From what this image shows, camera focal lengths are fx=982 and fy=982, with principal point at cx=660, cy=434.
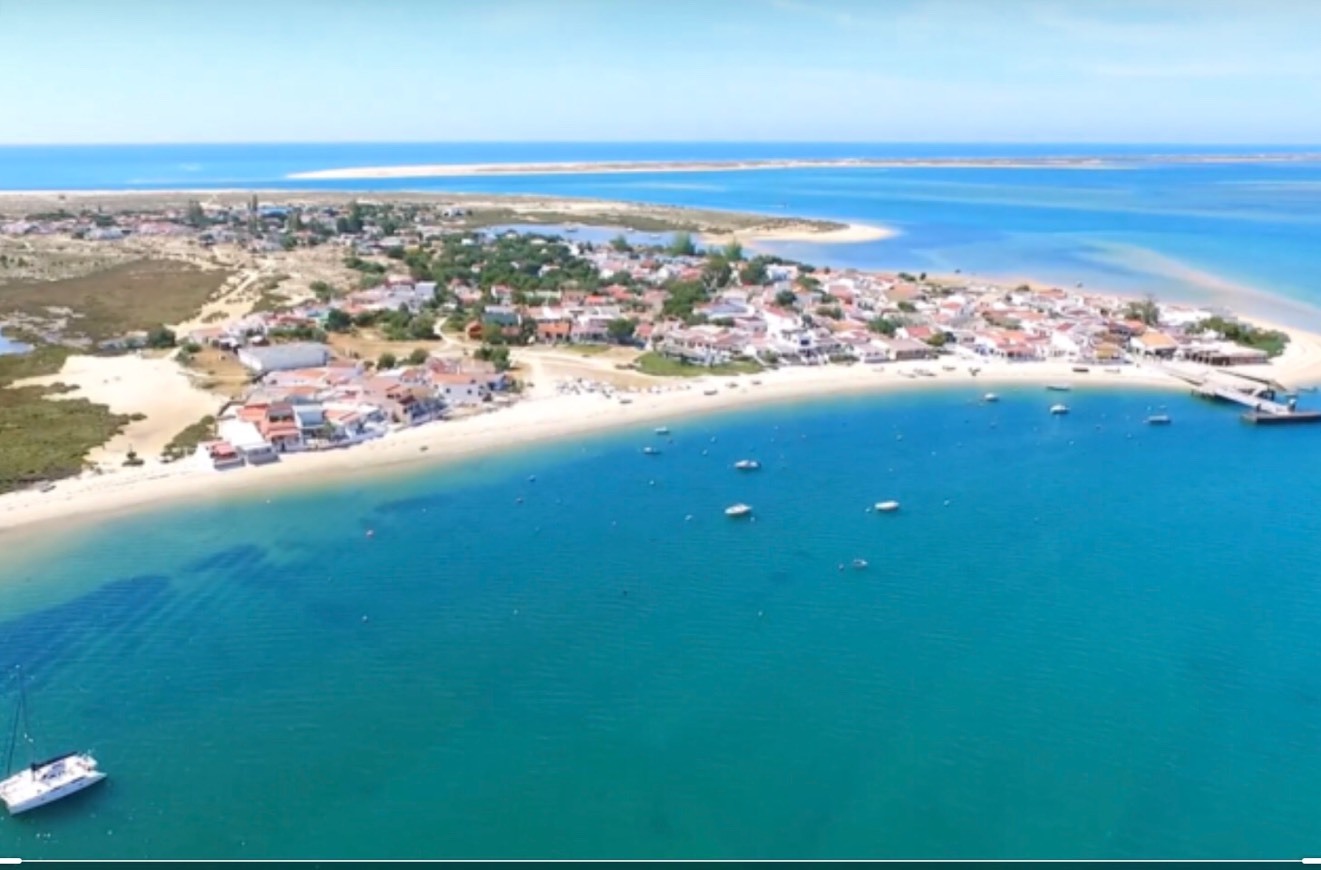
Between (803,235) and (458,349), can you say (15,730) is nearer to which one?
(458,349)

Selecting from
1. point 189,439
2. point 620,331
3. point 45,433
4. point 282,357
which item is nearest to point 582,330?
point 620,331

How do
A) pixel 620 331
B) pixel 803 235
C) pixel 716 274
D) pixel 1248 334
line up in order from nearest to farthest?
pixel 620 331 → pixel 1248 334 → pixel 716 274 → pixel 803 235

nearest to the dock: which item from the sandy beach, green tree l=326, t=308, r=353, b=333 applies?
the sandy beach

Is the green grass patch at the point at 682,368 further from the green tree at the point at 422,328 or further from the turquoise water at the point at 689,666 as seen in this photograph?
the turquoise water at the point at 689,666

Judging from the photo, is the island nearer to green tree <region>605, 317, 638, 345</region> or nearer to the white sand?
green tree <region>605, 317, 638, 345</region>

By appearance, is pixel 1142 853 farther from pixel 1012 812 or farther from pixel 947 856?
pixel 947 856

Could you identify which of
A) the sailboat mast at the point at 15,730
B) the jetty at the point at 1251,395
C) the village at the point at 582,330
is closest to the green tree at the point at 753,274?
the village at the point at 582,330
